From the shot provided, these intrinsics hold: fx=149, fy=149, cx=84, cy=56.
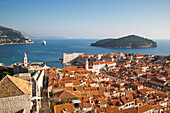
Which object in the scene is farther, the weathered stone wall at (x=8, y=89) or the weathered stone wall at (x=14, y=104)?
the weathered stone wall at (x=8, y=89)

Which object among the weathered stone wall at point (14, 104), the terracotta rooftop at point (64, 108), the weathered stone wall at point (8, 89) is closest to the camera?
the weathered stone wall at point (14, 104)

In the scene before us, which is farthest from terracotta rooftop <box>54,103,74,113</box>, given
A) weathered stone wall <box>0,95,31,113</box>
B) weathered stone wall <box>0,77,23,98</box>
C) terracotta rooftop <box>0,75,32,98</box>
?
weathered stone wall <box>0,77,23,98</box>

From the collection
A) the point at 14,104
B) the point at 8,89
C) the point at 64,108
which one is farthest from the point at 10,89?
the point at 64,108

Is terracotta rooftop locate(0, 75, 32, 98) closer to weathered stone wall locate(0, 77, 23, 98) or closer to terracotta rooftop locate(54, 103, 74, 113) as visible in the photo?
weathered stone wall locate(0, 77, 23, 98)

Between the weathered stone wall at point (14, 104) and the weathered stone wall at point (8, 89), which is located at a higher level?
the weathered stone wall at point (8, 89)

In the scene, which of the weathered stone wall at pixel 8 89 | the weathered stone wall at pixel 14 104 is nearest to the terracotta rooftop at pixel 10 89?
the weathered stone wall at pixel 8 89

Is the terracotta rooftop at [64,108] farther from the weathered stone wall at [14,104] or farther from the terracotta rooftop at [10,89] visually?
the terracotta rooftop at [10,89]

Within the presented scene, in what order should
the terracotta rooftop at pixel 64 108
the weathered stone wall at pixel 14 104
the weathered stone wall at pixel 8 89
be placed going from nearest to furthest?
1. the weathered stone wall at pixel 14 104
2. the weathered stone wall at pixel 8 89
3. the terracotta rooftop at pixel 64 108

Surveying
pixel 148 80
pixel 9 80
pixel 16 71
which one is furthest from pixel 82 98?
pixel 148 80

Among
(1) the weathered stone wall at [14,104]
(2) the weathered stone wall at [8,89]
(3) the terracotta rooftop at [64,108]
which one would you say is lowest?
(3) the terracotta rooftop at [64,108]
